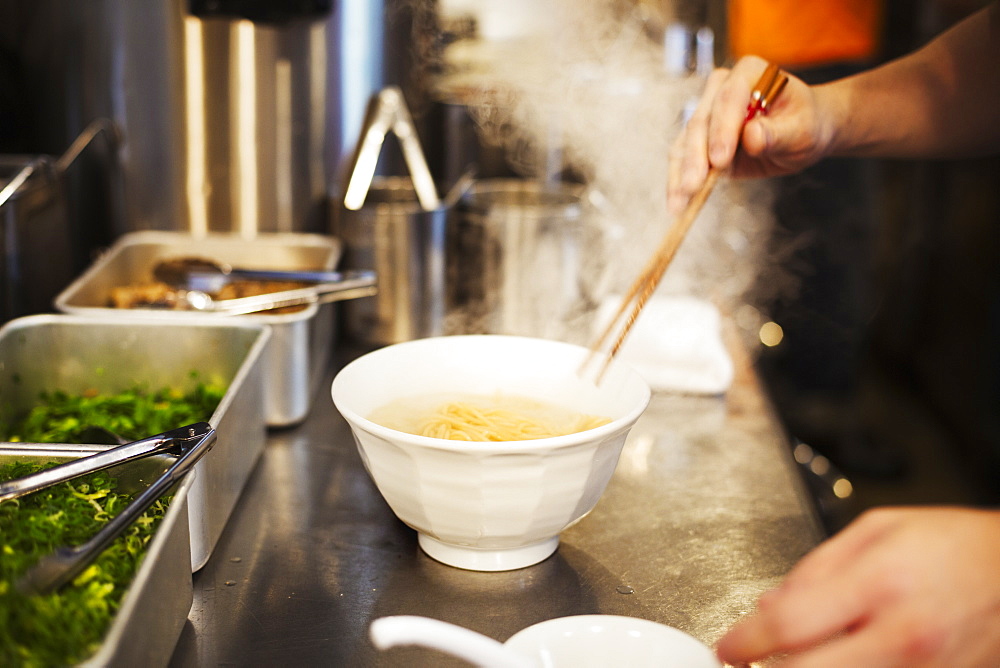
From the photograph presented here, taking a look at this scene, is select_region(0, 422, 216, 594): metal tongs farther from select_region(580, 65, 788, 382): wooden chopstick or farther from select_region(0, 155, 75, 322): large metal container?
select_region(0, 155, 75, 322): large metal container

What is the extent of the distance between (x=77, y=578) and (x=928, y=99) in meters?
1.38

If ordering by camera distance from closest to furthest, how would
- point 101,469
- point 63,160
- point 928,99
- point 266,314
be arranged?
point 101,469 < point 928,99 < point 266,314 < point 63,160

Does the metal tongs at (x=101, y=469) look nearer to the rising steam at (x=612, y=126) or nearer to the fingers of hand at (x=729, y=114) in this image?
the fingers of hand at (x=729, y=114)

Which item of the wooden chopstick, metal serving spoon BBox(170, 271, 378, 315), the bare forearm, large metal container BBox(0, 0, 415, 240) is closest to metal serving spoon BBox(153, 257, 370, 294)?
metal serving spoon BBox(170, 271, 378, 315)

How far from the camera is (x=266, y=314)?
1552 mm

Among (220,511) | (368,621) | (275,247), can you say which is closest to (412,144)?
(275,247)

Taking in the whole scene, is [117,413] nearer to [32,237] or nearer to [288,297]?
[288,297]

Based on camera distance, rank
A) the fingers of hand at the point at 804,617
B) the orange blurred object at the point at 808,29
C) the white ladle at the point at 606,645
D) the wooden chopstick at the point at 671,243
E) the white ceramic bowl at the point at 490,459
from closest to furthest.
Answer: the fingers of hand at the point at 804,617
the white ladle at the point at 606,645
the white ceramic bowl at the point at 490,459
the wooden chopstick at the point at 671,243
the orange blurred object at the point at 808,29

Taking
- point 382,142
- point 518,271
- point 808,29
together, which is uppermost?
point 808,29

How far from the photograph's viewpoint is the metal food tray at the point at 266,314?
4.50 ft

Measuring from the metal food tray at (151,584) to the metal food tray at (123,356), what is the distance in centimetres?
28

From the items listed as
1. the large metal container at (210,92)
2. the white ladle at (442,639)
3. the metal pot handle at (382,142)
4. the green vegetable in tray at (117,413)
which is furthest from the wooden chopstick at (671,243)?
the large metal container at (210,92)

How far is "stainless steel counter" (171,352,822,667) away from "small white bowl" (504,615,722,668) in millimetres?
129

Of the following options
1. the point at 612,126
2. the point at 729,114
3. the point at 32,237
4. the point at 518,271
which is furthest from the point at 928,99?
the point at 32,237
